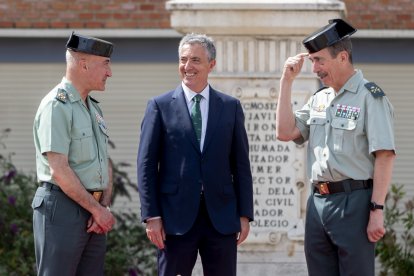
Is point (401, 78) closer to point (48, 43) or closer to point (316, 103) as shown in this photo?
point (48, 43)

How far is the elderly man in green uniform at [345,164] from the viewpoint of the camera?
21.2 ft

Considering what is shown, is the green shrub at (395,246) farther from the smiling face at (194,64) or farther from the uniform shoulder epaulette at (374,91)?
the smiling face at (194,64)

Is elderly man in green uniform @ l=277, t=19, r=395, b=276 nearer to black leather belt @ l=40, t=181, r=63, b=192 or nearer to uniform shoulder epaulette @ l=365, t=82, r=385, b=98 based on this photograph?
uniform shoulder epaulette @ l=365, t=82, r=385, b=98

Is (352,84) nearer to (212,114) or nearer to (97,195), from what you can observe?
(212,114)

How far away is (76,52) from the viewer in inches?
261

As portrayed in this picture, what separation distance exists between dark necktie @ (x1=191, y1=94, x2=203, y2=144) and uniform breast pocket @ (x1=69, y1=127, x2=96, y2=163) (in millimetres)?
639

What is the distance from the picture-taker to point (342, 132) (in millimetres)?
6531

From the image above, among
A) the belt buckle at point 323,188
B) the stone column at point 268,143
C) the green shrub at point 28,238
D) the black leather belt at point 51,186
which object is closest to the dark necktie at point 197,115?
the belt buckle at point 323,188

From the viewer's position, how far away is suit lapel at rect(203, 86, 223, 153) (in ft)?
22.1

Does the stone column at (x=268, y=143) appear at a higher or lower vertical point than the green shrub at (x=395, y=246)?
higher

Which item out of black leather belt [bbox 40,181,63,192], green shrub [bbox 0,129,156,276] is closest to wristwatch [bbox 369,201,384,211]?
black leather belt [bbox 40,181,63,192]

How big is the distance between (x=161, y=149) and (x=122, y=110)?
5.10 meters

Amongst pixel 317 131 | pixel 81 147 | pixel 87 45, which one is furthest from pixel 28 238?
pixel 317 131

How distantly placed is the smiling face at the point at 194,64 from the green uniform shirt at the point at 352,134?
0.76m
